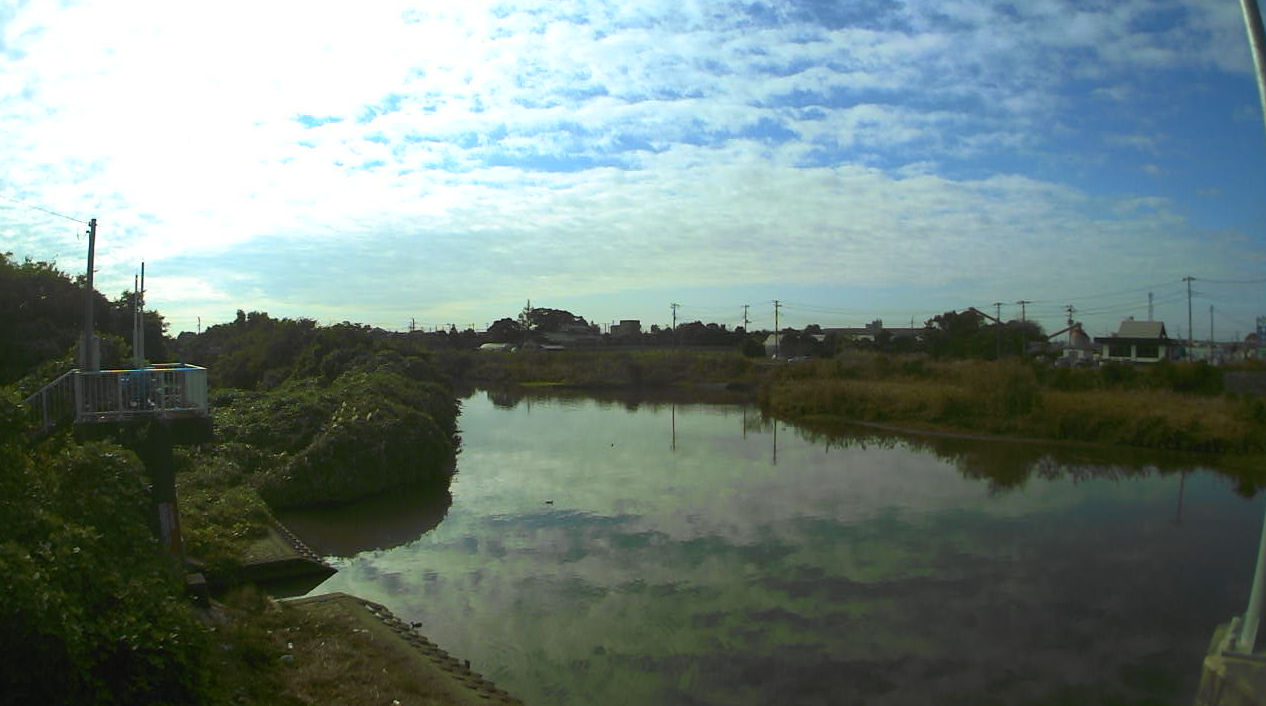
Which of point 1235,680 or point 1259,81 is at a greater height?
point 1259,81

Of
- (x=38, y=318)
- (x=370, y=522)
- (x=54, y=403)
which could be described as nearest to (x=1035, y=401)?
(x=370, y=522)

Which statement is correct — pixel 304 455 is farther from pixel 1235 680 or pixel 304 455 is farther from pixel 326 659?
pixel 1235 680

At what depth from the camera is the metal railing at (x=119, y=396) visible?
10.6m

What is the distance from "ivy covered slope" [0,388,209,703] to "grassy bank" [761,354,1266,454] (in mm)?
29563

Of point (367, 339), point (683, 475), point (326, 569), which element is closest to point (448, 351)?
point (367, 339)

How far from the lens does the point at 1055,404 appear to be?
3080 centimetres

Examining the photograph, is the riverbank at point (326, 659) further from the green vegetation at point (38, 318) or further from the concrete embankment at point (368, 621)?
the green vegetation at point (38, 318)

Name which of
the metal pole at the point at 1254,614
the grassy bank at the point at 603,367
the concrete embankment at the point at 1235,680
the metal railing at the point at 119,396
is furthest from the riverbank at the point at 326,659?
the grassy bank at the point at 603,367

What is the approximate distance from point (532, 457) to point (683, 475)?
20.4 feet

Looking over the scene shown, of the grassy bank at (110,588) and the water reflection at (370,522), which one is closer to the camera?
the grassy bank at (110,588)

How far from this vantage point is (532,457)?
27125 mm

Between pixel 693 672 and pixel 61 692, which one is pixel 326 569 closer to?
pixel 693 672

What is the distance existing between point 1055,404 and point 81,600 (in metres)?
32.2

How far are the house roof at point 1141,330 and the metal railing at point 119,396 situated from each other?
2471 inches
